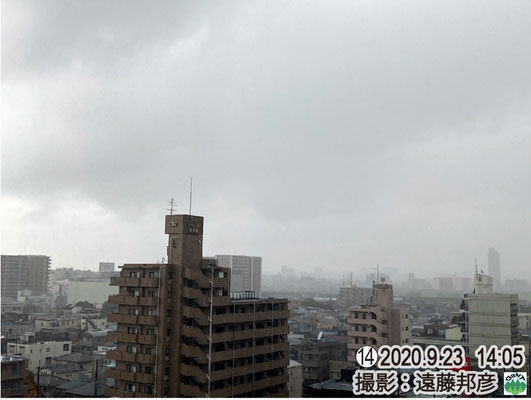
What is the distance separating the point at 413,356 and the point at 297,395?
397 inches

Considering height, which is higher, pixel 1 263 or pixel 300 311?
pixel 1 263

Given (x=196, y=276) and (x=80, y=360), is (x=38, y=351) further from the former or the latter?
(x=196, y=276)

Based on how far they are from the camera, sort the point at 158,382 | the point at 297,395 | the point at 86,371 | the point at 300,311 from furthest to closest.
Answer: the point at 300,311 < the point at 86,371 < the point at 297,395 < the point at 158,382

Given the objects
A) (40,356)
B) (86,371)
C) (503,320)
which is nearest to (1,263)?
(40,356)

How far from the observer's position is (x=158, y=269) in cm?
1273

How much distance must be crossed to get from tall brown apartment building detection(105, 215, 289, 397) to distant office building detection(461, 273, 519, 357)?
36.5 ft

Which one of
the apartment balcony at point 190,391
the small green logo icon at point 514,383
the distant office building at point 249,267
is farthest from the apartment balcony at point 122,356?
the distant office building at point 249,267

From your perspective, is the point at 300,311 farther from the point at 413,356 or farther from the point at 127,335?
the point at 413,356

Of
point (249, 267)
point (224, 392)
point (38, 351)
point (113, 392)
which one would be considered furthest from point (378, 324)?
point (38, 351)

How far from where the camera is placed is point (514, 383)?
8.80 meters

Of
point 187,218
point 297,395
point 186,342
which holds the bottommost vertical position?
point 297,395

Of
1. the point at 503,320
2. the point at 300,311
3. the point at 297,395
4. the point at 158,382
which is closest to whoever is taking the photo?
the point at 158,382

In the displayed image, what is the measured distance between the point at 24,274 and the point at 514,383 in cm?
3832

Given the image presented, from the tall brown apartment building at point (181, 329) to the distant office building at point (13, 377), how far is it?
8.80 feet
